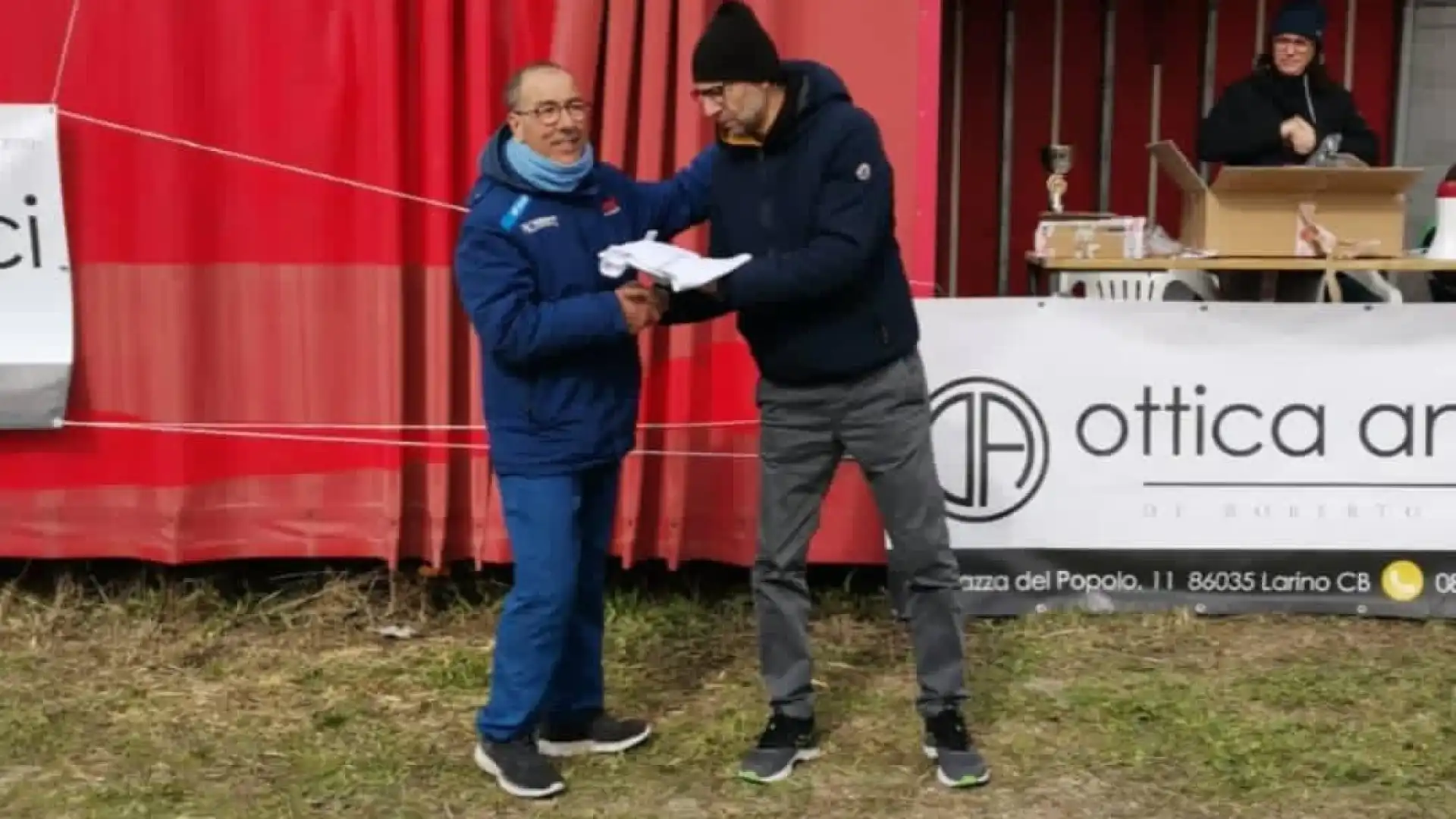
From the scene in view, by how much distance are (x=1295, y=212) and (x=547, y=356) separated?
9.16ft

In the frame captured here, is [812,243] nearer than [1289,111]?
Yes

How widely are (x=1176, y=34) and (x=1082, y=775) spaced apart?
4.21 meters

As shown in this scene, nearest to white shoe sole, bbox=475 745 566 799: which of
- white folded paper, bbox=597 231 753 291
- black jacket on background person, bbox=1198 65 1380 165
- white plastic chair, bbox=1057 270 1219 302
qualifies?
white folded paper, bbox=597 231 753 291

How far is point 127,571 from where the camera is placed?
5438 millimetres

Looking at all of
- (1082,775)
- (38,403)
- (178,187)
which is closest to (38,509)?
(38,403)

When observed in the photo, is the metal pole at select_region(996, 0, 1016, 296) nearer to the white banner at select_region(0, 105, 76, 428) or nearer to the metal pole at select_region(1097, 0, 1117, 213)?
the metal pole at select_region(1097, 0, 1117, 213)

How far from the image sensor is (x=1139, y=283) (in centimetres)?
550

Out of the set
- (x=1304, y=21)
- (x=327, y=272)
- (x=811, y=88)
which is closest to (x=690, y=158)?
(x=327, y=272)

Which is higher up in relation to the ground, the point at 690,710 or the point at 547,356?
the point at 547,356

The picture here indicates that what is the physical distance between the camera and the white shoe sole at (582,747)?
13.8ft

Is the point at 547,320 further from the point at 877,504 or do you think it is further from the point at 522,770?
the point at 522,770

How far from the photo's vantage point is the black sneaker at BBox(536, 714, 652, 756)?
13.8 feet

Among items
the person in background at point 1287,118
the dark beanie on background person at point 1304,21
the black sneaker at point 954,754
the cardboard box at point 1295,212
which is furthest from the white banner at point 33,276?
the dark beanie on background person at point 1304,21

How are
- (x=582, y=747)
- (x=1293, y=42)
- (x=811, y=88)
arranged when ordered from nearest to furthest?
(x=811, y=88) → (x=582, y=747) → (x=1293, y=42)
